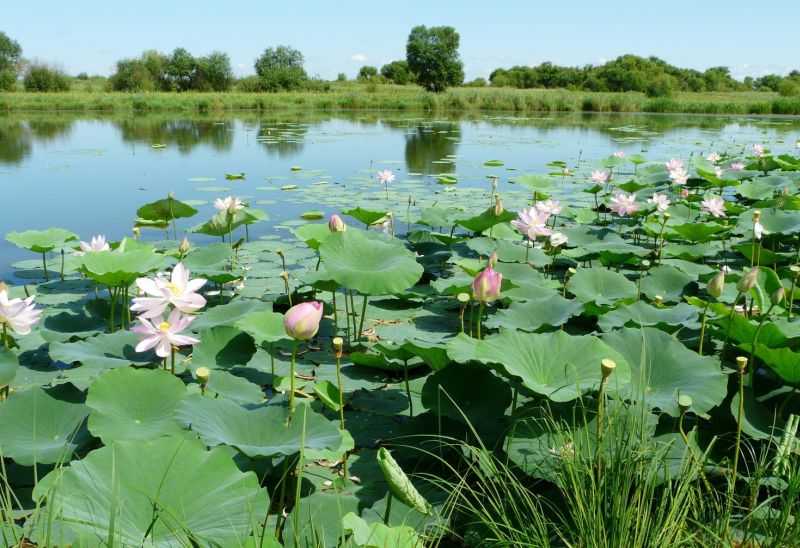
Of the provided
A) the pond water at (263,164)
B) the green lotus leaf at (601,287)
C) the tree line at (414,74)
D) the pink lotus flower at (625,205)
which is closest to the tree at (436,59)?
the tree line at (414,74)

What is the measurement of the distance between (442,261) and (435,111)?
72.2 ft

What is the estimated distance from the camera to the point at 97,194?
613 cm

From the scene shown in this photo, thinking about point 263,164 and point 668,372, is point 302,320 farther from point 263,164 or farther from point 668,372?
point 263,164

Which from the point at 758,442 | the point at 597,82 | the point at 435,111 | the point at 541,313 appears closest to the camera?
the point at 758,442

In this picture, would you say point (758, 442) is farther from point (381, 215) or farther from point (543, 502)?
point (381, 215)

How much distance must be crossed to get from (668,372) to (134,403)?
51.5 inches

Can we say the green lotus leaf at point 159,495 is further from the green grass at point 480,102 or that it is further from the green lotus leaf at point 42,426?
the green grass at point 480,102

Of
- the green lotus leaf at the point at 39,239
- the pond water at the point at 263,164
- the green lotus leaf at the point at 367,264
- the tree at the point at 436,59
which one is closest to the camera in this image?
the green lotus leaf at the point at 367,264

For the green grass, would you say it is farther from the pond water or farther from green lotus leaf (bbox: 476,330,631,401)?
green lotus leaf (bbox: 476,330,631,401)

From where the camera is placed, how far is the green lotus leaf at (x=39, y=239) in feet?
9.14

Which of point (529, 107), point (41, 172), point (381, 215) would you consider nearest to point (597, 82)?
point (529, 107)

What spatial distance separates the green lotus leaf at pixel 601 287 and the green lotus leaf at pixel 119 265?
150cm

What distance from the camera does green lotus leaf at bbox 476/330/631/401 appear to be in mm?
1357

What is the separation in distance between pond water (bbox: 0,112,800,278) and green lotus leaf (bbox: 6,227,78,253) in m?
0.72
